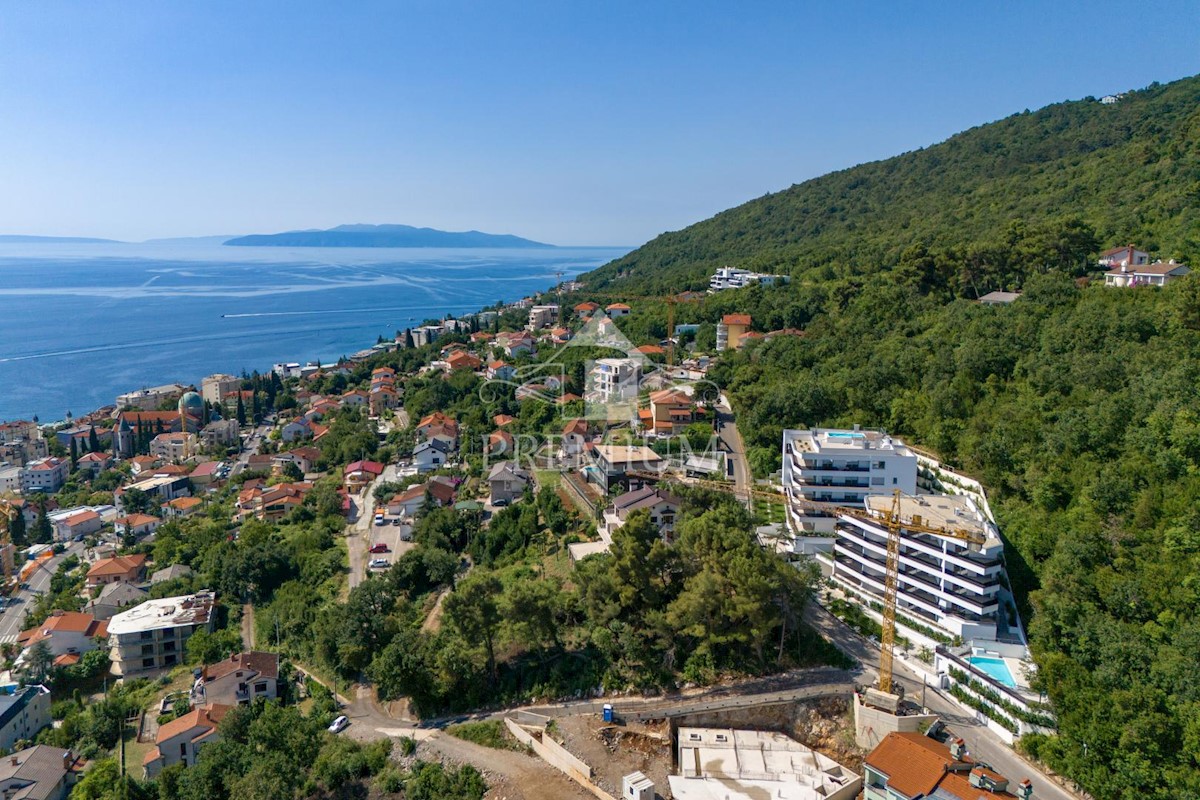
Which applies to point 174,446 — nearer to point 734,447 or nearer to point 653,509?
point 734,447

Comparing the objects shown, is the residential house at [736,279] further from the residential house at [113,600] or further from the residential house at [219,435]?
the residential house at [113,600]

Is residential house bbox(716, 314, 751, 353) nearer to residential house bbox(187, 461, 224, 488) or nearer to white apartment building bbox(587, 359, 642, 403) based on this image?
white apartment building bbox(587, 359, 642, 403)

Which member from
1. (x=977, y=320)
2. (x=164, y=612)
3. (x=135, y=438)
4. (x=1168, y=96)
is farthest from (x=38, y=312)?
(x=1168, y=96)

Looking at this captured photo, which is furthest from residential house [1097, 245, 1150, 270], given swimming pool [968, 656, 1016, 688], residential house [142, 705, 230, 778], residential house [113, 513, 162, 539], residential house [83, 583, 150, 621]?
residential house [113, 513, 162, 539]

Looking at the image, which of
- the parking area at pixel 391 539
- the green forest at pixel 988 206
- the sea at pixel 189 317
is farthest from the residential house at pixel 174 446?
the green forest at pixel 988 206

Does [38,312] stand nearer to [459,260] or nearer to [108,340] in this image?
[108,340]
